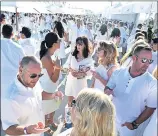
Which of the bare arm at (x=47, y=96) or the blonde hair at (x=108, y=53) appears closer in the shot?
the blonde hair at (x=108, y=53)

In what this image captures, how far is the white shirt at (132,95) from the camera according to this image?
2.94m

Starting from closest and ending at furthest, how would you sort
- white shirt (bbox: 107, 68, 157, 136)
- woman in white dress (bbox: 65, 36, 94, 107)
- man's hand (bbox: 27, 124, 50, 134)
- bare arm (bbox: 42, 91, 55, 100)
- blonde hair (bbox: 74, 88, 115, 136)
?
blonde hair (bbox: 74, 88, 115, 136) → man's hand (bbox: 27, 124, 50, 134) → white shirt (bbox: 107, 68, 157, 136) → bare arm (bbox: 42, 91, 55, 100) → woman in white dress (bbox: 65, 36, 94, 107)

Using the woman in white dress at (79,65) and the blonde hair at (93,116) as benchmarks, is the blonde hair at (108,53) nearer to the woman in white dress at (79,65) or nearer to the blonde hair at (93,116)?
the woman in white dress at (79,65)

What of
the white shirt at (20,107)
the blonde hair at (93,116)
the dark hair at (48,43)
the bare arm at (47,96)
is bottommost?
the bare arm at (47,96)

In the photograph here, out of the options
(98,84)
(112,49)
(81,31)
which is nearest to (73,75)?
Answer: (98,84)

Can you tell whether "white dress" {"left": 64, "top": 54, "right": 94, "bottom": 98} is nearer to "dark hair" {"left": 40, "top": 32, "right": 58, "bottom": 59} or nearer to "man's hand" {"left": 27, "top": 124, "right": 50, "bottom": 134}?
"dark hair" {"left": 40, "top": 32, "right": 58, "bottom": 59}

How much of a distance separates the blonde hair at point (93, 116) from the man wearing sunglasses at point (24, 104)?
0.74m

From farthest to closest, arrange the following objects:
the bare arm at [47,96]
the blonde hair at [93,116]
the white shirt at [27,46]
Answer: the white shirt at [27,46] < the bare arm at [47,96] < the blonde hair at [93,116]

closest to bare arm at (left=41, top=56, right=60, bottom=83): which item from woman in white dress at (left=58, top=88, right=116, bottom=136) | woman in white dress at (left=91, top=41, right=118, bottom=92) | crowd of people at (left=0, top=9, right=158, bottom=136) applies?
crowd of people at (left=0, top=9, right=158, bottom=136)

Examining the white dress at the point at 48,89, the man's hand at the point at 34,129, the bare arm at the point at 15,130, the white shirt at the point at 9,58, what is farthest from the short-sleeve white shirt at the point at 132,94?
the white shirt at the point at 9,58

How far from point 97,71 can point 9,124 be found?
6.09ft

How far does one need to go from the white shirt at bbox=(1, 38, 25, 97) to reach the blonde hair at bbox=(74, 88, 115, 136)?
3.64m

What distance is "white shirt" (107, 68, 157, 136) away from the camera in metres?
2.94

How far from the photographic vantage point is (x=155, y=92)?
292cm
